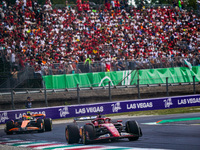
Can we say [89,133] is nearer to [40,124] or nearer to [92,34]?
[40,124]

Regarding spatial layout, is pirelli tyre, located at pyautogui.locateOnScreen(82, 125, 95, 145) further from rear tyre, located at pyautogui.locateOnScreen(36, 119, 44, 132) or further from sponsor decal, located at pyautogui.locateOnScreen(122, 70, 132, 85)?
sponsor decal, located at pyautogui.locateOnScreen(122, 70, 132, 85)

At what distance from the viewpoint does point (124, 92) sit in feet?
83.9

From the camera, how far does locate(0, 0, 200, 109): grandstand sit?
24.0 metres

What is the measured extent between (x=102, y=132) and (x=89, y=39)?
2017cm

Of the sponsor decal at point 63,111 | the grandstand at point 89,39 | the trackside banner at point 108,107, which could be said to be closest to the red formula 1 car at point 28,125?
the trackside banner at point 108,107

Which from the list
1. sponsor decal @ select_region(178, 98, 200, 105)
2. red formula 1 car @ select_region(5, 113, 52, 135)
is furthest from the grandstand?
red formula 1 car @ select_region(5, 113, 52, 135)

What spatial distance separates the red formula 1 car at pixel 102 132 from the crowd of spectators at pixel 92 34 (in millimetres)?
12609

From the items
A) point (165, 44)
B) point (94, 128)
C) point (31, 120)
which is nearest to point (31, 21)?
point (165, 44)

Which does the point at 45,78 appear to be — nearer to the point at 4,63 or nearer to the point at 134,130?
the point at 4,63

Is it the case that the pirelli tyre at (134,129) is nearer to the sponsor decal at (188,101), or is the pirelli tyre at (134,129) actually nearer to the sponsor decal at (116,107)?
the sponsor decal at (116,107)

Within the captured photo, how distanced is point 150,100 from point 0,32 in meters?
11.3

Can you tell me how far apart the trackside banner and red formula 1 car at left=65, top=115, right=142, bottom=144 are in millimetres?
9956

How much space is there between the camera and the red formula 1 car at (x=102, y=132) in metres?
10.3

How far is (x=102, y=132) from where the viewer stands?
34.4 feet
